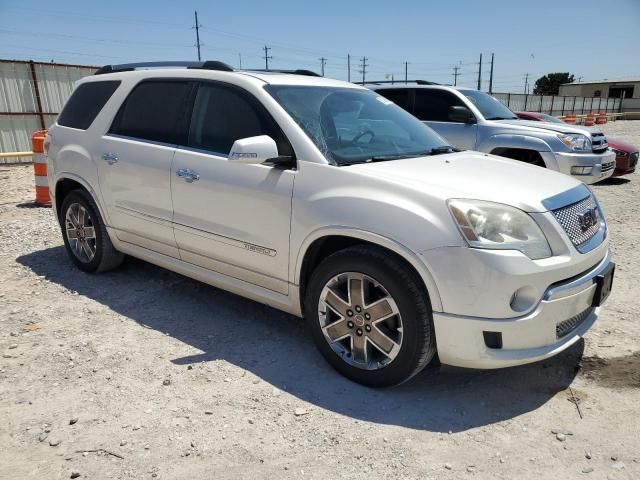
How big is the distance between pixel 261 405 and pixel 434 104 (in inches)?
272

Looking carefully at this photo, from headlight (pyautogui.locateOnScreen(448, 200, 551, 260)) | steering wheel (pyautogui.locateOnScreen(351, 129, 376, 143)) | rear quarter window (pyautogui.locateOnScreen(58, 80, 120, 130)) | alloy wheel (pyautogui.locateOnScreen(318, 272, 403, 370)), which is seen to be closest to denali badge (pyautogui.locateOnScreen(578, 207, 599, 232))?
headlight (pyautogui.locateOnScreen(448, 200, 551, 260))

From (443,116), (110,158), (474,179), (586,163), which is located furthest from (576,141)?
(110,158)

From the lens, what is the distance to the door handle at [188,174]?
3.63m

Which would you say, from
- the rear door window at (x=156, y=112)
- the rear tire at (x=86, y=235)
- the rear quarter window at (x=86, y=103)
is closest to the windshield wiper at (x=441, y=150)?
the rear door window at (x=156, y=112)

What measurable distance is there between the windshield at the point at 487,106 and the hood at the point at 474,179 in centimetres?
527

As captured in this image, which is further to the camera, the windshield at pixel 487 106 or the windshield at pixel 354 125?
the windshield at pixel 487 106

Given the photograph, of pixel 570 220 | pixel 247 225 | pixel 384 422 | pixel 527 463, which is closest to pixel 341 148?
pixel 247 225

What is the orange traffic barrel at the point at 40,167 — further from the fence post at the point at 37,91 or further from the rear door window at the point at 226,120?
the fence post at the point at 37,91

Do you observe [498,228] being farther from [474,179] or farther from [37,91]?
[37,91]

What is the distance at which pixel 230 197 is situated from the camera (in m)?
3.44

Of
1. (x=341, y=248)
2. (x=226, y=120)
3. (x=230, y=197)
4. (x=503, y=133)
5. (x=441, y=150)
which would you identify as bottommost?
(x=341, y=248)

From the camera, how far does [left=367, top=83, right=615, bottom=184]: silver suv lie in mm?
7871

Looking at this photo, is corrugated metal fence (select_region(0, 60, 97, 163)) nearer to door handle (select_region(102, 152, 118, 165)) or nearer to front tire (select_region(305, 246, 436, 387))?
door handle (select_region(102, 152, 118, 165))

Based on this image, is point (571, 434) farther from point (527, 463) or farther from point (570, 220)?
point (570, 220)
